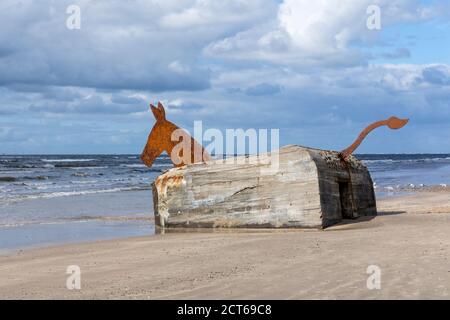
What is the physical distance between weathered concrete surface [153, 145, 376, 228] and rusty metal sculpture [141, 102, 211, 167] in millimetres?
357

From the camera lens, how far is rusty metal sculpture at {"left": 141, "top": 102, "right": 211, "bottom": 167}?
1101 cm

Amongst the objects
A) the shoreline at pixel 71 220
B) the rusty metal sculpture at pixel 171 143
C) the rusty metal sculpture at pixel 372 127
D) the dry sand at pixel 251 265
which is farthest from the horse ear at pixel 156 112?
the rusty metal sculpture at pixel 372 127

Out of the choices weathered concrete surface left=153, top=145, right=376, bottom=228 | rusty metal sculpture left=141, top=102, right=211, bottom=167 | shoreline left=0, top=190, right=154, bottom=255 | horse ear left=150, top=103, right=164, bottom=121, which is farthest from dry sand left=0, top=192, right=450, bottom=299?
horse ear left=150, top=103, right=164, bottom=121

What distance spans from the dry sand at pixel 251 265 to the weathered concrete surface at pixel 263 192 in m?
0.31

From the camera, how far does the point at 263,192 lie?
32.9 ft

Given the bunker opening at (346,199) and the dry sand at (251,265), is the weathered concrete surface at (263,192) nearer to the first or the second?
the bunker opening at (346,199)

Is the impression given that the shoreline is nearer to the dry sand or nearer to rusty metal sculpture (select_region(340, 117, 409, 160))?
the dry sand

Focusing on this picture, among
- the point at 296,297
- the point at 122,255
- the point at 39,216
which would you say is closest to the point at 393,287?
the point at 296,297

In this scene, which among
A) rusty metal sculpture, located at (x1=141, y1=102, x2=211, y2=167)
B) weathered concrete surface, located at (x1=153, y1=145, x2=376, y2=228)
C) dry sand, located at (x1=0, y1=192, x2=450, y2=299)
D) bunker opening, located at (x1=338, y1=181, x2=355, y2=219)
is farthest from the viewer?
rusty metal sculpture, located at (x1=141, y1=102, x2=211, y2=167)

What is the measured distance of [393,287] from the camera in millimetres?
5355

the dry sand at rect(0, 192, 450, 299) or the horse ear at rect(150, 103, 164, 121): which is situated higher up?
the horse ear at rect(150, 103, 164, 121)

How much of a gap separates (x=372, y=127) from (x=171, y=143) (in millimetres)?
3373
